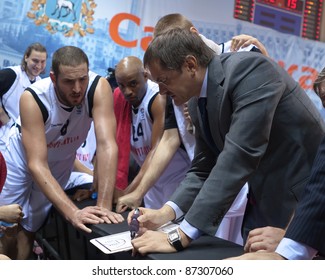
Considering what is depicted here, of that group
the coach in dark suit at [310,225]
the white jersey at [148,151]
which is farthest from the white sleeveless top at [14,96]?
the coach in dark suit at [310,225]

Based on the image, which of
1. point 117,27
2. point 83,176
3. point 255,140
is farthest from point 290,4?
point 255,140

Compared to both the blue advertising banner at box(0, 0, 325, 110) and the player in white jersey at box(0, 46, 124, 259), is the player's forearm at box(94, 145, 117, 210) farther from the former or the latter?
the blue advertising banner at box(0, 0, 325, 110)

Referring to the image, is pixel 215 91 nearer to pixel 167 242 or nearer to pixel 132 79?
pixel 167 242

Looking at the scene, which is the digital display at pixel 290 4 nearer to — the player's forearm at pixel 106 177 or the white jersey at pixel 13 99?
the white jersey at pixel 13 99

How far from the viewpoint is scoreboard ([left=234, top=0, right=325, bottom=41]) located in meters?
4.36

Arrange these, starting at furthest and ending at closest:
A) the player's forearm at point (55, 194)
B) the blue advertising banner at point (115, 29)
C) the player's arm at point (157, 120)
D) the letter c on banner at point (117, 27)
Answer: the letter c on banner at point (117, 27) < the blue advertising banner at point (115, 29) < the player's arm at point (157, 120) < the player's forearm at point (55, 194)

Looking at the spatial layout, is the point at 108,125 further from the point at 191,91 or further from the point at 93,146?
the point at 93,146

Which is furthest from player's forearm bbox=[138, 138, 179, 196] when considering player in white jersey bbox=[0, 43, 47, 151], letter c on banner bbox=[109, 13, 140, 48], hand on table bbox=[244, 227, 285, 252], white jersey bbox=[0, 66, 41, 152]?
letter c on banner bbox=[109, 13, 140, 48]

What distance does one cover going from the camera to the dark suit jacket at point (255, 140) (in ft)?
3.40

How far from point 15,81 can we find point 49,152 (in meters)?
1.34

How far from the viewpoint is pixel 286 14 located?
4574 millimetres

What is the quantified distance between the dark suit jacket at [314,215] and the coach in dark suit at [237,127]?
0.24 m

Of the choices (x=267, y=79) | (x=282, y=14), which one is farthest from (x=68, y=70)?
(x=282, y=14)

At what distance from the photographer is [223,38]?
4230 millimetres
